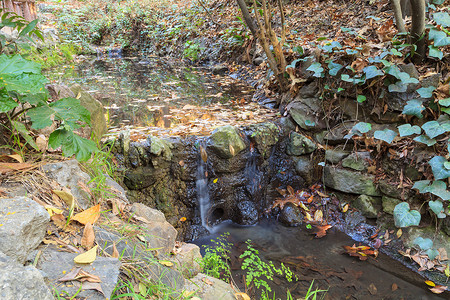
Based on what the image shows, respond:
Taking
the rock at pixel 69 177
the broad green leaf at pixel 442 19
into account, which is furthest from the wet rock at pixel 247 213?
the broad green leaf at pixel 442 19

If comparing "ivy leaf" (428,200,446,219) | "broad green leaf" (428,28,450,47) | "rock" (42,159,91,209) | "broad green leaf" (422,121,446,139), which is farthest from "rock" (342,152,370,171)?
"rock" (42,159,91,209)

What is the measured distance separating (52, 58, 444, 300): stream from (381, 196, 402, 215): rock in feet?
1.91

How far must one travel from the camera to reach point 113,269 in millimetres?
1497

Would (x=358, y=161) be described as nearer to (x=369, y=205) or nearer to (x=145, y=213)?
(x=369, y=205)

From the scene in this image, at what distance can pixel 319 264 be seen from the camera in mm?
3467

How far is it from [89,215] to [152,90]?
5114 mm

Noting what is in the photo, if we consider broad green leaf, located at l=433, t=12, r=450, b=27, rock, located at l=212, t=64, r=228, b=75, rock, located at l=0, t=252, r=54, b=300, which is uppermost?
broad green leaf, located at l=433, t=12, r=450, b=27

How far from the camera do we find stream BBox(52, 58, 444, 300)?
3176mm

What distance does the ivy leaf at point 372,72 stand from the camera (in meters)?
3.76

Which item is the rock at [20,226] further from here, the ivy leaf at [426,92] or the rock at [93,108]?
the ivy leaf at [426,92]

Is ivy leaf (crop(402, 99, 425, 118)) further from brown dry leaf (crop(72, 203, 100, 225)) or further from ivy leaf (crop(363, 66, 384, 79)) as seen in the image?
brown dry leaf (crop(72, 203, 100, 225))

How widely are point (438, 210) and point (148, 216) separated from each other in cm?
313

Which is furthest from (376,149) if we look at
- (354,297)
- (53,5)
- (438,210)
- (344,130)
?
(53,5)

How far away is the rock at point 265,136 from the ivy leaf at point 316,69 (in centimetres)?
96
